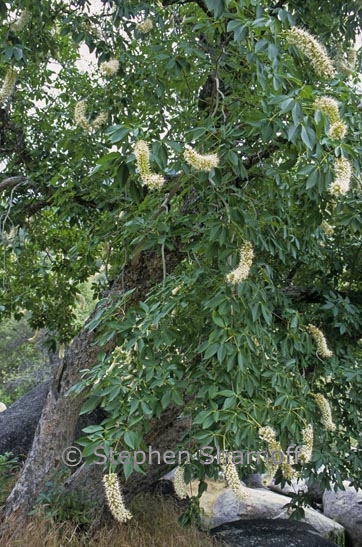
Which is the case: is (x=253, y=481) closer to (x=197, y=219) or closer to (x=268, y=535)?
(x=268, y=535)

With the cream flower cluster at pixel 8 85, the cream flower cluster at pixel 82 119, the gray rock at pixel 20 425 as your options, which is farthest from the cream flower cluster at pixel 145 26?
A: the gray rock at pixel 20 425

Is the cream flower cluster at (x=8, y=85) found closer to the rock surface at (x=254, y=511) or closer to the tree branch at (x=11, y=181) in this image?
the tree branch at (x=11, y=181)

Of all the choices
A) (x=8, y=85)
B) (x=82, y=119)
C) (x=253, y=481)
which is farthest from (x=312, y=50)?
(x=253, y=481)

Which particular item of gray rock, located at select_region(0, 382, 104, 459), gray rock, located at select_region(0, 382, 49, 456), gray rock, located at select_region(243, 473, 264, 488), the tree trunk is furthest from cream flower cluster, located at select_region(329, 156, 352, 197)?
gray rock, located at select_region(243, 473, 264, 488)

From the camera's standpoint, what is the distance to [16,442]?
4461 mm

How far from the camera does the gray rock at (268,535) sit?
10.3 feet

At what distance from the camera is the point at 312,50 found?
1564 mm

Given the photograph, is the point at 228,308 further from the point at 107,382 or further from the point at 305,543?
the point at 305,543

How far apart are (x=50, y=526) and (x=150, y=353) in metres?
1.56

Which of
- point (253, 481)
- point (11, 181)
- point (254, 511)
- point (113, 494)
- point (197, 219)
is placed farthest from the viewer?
point (253, 481)

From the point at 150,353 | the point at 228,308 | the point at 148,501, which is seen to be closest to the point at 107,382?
the point at 150,353

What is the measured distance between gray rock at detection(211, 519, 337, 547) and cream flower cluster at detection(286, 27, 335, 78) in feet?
7.98

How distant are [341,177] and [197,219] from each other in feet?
1.87

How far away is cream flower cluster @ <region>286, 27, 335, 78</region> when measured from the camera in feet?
5.06
